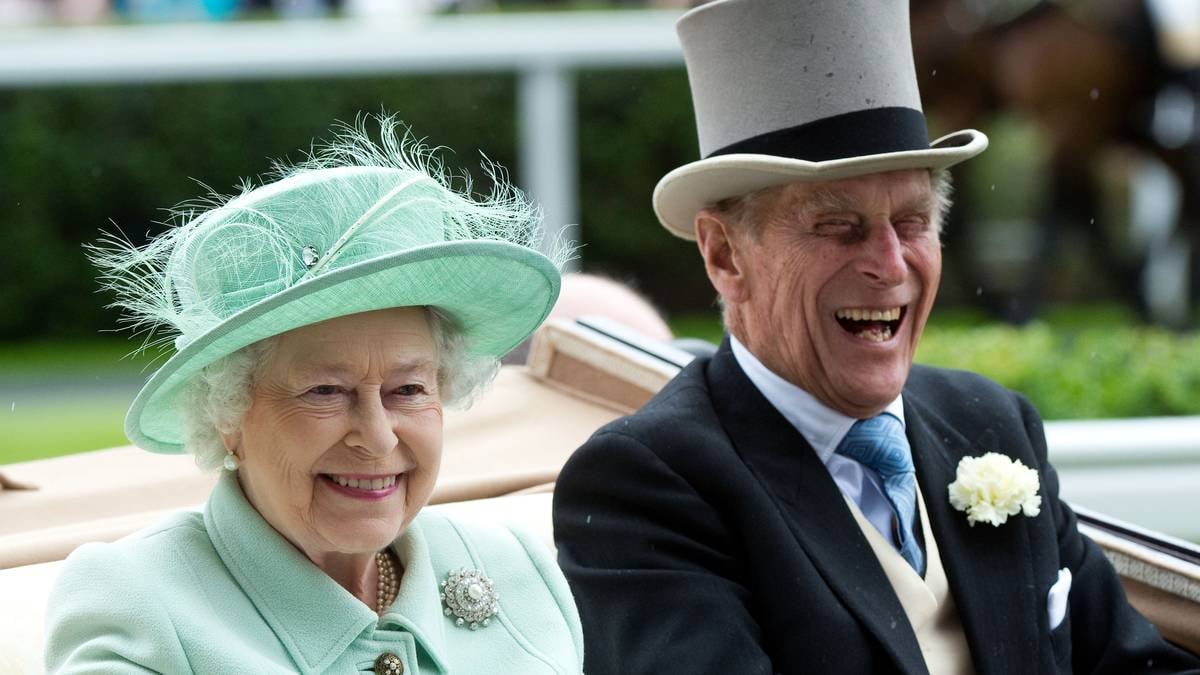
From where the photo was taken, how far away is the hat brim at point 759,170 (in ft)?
9.51

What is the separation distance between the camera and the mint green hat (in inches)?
81.5

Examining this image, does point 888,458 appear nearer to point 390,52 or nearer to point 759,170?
point 759,170

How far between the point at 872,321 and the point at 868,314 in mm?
38

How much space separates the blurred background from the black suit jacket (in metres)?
5.78

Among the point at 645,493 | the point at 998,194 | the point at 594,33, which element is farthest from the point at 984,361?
the point at 998,194

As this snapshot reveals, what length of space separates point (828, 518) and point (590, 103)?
985 centimetres

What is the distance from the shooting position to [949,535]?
9.74 feet

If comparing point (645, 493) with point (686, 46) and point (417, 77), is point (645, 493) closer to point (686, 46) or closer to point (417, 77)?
point (686, 46)

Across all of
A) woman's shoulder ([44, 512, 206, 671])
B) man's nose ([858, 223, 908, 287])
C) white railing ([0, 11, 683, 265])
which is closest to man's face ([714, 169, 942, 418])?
man's nose ([858, 223, 908, 287])

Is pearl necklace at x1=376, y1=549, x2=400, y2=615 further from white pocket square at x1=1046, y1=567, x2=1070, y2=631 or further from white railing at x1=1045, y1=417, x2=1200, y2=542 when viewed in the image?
white railing at x1=1045, y1=417, x2=1200, y2=542

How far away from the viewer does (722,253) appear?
123 inches

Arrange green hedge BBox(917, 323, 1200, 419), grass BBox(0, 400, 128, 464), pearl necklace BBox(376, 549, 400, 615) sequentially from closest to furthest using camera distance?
pearl necklace BBox(376, 549, 400, 615)
green hedge BBox(917, 323, 1200, 419)
grass BBox(0, 400, 128, 464)

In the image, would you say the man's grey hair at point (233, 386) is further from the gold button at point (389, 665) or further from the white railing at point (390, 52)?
the white railing at point (390, 52)

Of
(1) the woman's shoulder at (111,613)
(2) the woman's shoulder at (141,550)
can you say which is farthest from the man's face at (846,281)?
(1) the woman's shoulder at (111,613)
